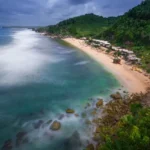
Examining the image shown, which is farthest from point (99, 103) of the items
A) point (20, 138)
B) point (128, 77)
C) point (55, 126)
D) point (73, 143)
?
point (128, 77)

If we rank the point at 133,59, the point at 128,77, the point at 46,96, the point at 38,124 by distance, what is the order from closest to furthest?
the point at 38,124 → the point at 46,96 → the point at 128,77 → the point at 133,59

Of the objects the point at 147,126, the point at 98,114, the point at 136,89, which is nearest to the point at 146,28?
the point at 136,89

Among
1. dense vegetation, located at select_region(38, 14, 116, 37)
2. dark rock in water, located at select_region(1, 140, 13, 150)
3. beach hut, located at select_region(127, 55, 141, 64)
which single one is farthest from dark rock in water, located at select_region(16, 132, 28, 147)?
dense vegetation, located at select_region(38, 14, 116, 37)

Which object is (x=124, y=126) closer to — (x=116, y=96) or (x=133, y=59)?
(x=116, y=96)

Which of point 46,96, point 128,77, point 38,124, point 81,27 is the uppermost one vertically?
point 38,124

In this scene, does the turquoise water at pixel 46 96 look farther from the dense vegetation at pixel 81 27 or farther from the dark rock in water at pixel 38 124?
the dense vegetation at pixel 81 27

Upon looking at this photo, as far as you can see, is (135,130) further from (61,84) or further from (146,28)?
(146,28)
